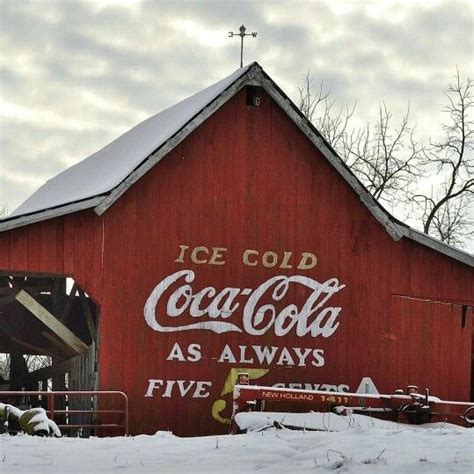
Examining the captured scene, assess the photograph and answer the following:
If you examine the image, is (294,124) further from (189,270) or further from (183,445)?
(183,445)

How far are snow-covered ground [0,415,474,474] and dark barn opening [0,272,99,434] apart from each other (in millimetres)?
4970

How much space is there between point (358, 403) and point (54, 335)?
8.69m

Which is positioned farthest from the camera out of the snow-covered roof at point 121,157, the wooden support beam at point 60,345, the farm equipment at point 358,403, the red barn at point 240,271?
the wooden support beam at point 60,345

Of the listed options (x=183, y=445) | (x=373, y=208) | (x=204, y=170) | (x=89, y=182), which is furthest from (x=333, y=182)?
(x=183, y=445)

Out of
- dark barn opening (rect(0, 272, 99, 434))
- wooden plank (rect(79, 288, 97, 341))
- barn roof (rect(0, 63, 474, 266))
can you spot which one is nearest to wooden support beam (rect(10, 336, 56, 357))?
dark barn opening (rect(0, 272, 99, 434))

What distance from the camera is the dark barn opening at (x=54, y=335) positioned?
17.2 metres

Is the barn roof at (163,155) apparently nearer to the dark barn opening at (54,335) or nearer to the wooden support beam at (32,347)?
the dark barn opening at (54,335)

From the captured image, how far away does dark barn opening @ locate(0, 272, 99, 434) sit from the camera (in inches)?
676

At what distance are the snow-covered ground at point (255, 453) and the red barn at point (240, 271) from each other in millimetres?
4466

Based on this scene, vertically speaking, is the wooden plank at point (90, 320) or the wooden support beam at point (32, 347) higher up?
the wooden plank at point (90, 320)

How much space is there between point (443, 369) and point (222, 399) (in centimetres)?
459

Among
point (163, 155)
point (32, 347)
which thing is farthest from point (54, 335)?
point (163, 155)

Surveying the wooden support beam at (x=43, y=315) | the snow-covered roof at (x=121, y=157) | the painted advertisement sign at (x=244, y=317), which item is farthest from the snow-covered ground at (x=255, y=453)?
the snow-covered roof at (x=121, y=157)

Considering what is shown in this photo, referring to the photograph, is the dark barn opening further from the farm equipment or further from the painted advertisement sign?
the farm equipment
